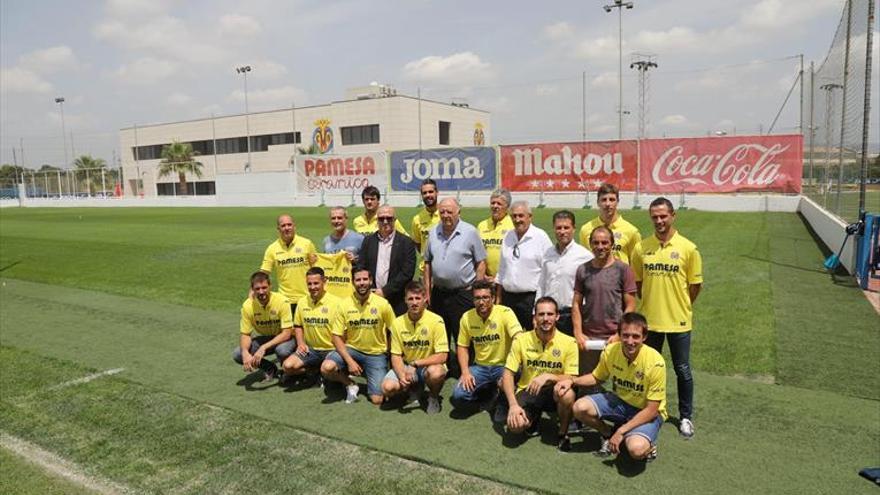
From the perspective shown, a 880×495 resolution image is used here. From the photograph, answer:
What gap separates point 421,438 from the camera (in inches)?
180

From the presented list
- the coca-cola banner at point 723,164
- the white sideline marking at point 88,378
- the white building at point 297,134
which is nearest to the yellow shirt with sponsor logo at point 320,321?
the white sideline marking at point 88,378

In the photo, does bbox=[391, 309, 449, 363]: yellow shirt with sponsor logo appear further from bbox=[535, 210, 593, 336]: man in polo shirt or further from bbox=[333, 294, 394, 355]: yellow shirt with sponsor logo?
bbox=[535, 210, 593, 336]: man in polo shirt

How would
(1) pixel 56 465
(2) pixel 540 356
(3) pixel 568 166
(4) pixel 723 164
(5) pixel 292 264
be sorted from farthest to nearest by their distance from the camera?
1. (3) pixel 568 166
2. (4) pixel 723 164
3. (5) pixel 292 264
4. (2) pixel 540 356
5. (1) pixel 56 465

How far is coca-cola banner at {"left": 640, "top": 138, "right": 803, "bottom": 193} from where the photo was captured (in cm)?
2153

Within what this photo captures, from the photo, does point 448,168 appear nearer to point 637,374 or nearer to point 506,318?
point 506,318

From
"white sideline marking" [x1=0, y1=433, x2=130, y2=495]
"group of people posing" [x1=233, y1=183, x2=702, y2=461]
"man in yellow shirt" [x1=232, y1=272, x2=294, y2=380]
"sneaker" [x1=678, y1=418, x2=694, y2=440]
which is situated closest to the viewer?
"white sideline marking" [x1=0, y1=433, x2=130, y2=495]

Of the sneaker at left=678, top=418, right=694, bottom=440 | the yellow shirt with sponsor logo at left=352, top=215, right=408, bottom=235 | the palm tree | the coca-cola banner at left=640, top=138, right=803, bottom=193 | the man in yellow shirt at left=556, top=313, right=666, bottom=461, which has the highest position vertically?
the palm tree

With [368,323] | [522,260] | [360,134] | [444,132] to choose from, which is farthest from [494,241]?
[444,132]

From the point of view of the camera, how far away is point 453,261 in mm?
5453

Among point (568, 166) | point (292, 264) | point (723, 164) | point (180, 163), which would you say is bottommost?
point (292, 264)

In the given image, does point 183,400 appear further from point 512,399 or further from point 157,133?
point 157,133

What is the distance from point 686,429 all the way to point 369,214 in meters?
3.92

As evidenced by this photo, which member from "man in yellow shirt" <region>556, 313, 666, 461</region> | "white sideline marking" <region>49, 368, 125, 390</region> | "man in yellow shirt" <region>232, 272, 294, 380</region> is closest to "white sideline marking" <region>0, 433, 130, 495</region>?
"white sideline marking" <region>49, 368, 125, 390</region>

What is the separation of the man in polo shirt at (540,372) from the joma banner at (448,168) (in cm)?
2311
